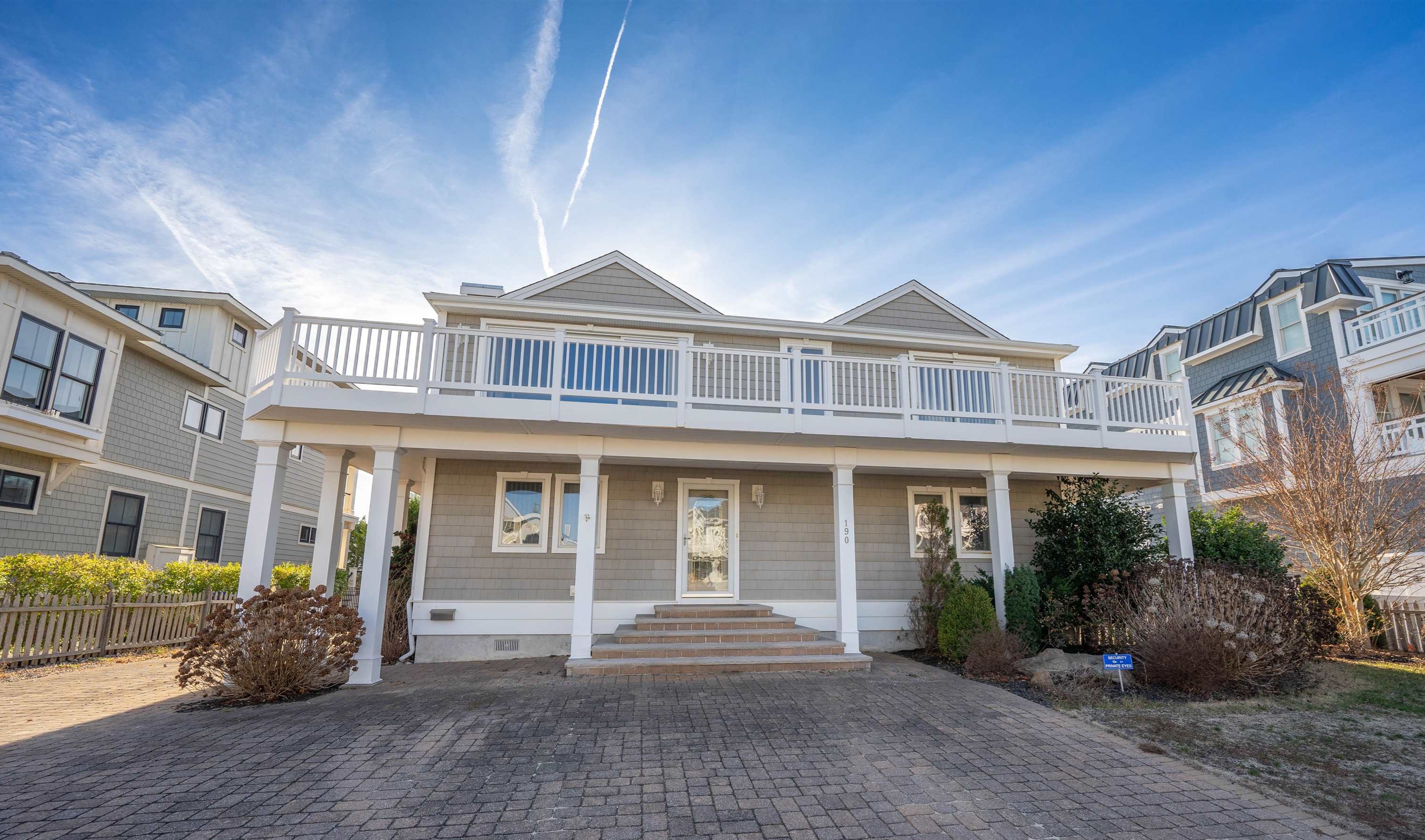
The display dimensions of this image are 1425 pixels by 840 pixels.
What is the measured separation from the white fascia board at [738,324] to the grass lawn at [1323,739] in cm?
673

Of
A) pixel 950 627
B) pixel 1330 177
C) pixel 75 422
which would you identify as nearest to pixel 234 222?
pixel 75 422

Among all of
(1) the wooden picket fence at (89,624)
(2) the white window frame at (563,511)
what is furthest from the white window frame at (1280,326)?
(1) the wooden picket fence at (89,624)

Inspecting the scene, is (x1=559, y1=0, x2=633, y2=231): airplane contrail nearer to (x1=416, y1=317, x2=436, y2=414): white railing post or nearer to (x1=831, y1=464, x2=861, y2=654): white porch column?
(x1=416, y1=317, x2=436, y2=414): white railing post

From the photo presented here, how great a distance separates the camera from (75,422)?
11.6 m

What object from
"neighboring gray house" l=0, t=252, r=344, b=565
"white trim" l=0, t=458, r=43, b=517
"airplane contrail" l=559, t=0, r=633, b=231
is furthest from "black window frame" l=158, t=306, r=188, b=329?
"airplane contrail" l=559, t=0, r=633, b=231

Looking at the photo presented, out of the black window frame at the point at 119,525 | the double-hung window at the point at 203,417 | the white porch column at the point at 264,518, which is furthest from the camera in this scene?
the double-hung window at the point at 203,417

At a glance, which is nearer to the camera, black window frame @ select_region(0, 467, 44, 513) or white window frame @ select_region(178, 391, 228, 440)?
black window frame @ select_region(0, 467, 44, 513)

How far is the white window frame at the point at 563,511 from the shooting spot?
1015cm

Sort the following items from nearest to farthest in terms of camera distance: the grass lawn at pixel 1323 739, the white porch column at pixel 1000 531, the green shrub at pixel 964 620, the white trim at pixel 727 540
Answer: the grass lawn at pixel 1323 739, the green shrub at pixel 964 620, the white porch column at pixel 1000 531, the white trim at pixel 727 540

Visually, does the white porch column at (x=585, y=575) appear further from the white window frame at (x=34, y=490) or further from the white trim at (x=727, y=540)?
the white window frame at (x=34, y=490)

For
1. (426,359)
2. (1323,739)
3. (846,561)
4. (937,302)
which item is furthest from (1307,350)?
(426,359)

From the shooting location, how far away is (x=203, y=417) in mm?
15266

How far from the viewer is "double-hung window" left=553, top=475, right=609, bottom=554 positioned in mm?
10203

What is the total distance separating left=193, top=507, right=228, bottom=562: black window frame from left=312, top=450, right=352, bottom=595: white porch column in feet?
29.1
